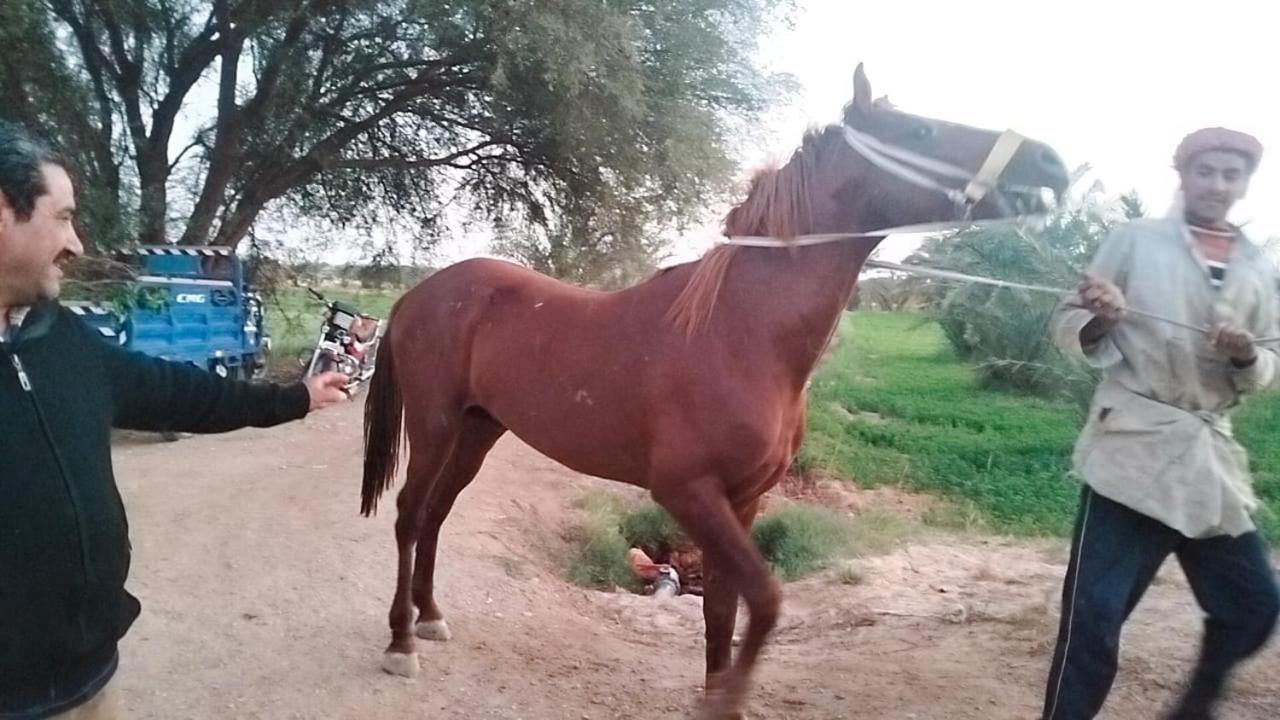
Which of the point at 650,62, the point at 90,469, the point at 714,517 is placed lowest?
the point at 714,517

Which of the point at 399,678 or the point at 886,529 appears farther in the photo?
the point at 886,529

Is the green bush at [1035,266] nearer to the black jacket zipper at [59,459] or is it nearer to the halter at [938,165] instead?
the halter at [938,165]

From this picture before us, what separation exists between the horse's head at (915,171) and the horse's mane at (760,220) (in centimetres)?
5

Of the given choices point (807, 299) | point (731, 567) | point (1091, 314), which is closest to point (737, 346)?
point (807, 299)

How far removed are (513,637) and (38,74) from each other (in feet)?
23.9

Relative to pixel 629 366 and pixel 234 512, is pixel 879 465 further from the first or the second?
pixel 629 366

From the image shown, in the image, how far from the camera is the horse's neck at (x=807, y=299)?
8.91 feet

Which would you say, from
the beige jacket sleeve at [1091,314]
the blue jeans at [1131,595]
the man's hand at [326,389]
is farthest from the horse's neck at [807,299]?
the man's hand at [326,389]

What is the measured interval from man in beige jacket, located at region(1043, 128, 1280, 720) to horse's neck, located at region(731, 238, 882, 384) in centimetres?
65

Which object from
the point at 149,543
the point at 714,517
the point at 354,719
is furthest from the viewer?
the point at 149,543

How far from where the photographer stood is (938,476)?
854 cm

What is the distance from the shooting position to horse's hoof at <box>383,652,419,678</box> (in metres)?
3.53

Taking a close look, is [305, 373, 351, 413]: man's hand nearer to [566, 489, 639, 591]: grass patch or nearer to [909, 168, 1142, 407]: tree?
[909, 168, 1142, 407]: tree

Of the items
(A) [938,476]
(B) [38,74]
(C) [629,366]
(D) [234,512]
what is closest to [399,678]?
(C) [629,366]
